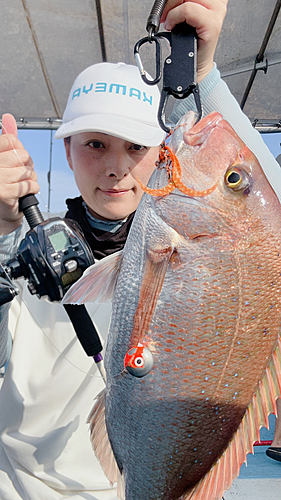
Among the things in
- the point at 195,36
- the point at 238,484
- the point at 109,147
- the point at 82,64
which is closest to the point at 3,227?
the point at 109,147

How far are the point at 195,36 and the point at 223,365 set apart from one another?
3.32 feet

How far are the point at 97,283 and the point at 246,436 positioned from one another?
1.97 ft

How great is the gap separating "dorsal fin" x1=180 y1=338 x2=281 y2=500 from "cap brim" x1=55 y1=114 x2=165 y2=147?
45.1 inches

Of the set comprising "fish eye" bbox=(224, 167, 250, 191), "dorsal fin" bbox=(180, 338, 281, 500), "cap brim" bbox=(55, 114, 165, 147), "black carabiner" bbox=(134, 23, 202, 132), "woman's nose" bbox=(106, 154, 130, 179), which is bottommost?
"dorsal fin" bbox=(180, 338, 281, 500)

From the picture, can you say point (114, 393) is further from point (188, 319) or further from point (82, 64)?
point (82, 64)

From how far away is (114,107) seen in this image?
175 cm

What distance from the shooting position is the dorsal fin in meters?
0.94

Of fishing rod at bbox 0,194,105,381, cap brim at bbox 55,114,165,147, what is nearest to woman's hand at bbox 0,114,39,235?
fishing rod at bbox 0,194,105,381

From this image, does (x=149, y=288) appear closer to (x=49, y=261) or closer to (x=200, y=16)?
(x=49, y=261)

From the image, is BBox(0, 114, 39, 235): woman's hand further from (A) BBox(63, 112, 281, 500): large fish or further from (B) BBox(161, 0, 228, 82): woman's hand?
(B) BBox(161, 0, 228, 82): woman's hand

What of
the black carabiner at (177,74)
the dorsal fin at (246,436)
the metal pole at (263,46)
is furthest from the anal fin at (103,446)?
the metal pole at (263,46)

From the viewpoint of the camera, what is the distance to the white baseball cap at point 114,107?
1.67 m

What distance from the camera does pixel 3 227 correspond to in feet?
4.89

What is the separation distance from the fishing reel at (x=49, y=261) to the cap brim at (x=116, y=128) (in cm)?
58
